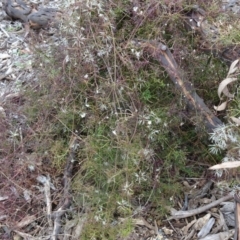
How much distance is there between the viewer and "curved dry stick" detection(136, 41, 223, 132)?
225cm

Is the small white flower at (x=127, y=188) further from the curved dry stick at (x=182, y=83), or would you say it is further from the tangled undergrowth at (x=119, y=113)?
the curved dry stick at (x=182, y=83)

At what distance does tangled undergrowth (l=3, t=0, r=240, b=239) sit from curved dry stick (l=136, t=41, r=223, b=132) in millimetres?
46

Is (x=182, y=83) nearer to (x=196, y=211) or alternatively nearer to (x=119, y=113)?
(x=119, y=113)

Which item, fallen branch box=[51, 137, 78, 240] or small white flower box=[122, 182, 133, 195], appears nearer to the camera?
small white flower box=[122, 182, 133, 195]

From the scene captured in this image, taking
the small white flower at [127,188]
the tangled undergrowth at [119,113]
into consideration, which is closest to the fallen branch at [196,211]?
the tangled undergrowth at [119,113]

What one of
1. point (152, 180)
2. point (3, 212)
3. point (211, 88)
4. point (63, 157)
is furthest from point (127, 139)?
point (3, 212)

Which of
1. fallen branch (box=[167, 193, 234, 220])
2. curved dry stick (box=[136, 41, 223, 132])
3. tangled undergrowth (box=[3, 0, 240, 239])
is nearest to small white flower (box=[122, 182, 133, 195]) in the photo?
tangled undergrowth (box=[3, 0, 240, 239])

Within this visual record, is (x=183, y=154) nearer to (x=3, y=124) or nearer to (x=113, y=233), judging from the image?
(x=113, y=233)

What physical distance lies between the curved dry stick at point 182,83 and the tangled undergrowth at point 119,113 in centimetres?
5

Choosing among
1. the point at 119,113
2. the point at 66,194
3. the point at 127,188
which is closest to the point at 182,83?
the point at 119,113

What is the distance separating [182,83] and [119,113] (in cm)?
34

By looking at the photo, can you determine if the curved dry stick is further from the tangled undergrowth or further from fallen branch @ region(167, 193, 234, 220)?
fallen branch @ region(167, 193, 234, 220)

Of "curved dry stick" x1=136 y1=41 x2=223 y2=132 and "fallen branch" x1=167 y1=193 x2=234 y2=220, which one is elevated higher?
"curved dry stick" x1=136 y1=41 x2=223 y2=132

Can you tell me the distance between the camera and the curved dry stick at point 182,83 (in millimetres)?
2254
